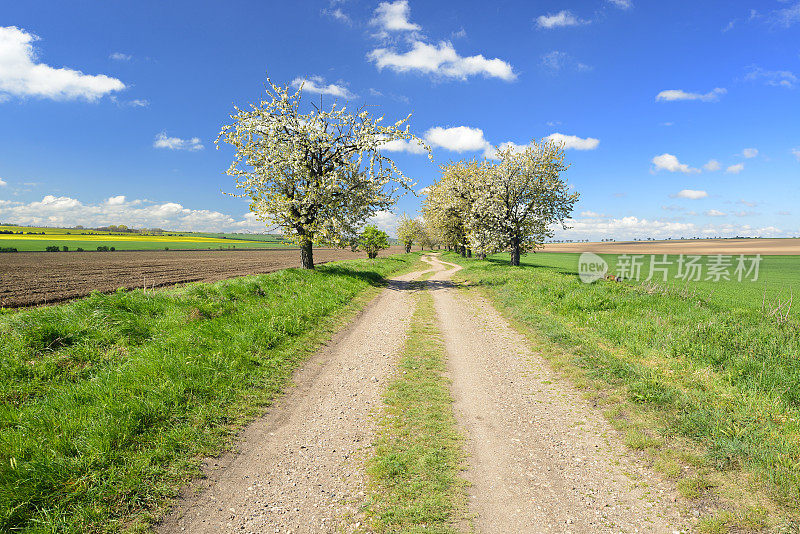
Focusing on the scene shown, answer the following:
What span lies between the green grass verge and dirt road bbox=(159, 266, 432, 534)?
29 centimetres

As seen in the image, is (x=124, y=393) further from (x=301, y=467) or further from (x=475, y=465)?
(x=475, y=465)

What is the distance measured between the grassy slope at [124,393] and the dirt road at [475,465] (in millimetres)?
717

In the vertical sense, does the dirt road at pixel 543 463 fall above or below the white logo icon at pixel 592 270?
below

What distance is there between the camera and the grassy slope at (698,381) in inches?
182

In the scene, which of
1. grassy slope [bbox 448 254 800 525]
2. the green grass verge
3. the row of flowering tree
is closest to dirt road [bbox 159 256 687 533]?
the green grass verge

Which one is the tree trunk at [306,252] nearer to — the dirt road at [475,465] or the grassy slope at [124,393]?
the grassy slope at [124,393]

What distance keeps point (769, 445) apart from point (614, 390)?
246 cm

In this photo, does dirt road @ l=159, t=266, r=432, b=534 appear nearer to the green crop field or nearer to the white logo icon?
the white logo icon

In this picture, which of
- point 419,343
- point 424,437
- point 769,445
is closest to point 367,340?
point 419,343

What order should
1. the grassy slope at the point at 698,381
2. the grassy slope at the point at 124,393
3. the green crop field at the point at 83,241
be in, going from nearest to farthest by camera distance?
the grassy slope at the point at 124,393 < the grassy slope at the point at 698,381 < the green crop field at the point at 83,241

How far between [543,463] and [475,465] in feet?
3.58

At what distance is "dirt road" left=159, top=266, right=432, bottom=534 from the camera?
4.15m

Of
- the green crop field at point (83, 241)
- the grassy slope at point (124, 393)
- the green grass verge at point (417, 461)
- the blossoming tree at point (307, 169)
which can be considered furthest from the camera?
the green crop field at point (83, 241)

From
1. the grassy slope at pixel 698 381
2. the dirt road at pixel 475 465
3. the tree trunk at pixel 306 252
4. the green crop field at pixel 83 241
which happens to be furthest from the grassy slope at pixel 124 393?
the green crop field at pixel 83 241
